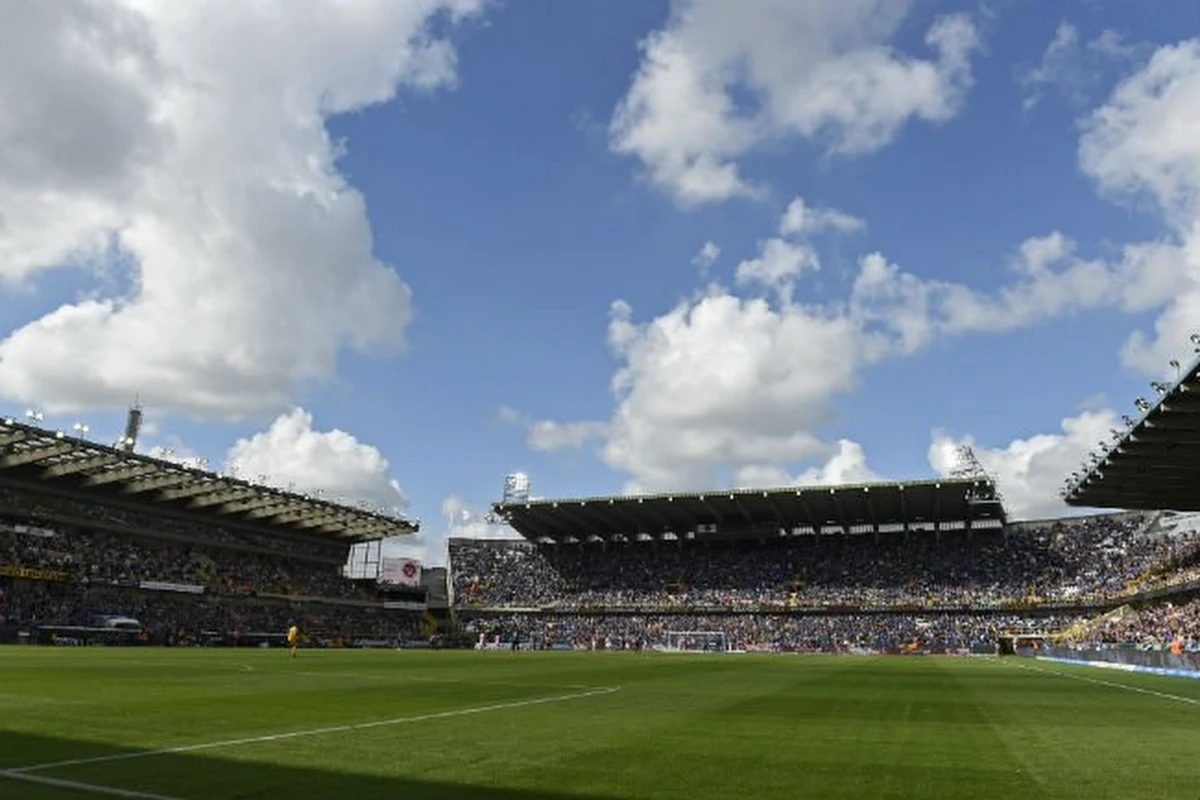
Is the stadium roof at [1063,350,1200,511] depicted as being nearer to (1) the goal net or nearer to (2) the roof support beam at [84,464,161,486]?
(1) the goal net

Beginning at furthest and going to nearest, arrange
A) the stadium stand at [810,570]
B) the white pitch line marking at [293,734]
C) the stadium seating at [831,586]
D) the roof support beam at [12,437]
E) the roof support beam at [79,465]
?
the stadium stand at [810,570] < the stadium seating at [831,586] < the roof support beam at [79,465] < the roof support beam at [12,437] < the white pitch line marking at [293,734]

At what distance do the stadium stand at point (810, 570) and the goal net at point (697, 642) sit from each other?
1224 mm

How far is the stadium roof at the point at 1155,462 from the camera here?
1596 inches

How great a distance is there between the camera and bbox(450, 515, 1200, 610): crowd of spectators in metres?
80.6

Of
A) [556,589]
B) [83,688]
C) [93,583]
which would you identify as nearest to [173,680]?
[83,688]

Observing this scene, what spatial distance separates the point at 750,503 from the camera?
91125 millimetres

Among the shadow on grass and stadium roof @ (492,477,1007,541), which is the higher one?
stadium roof @ (492,477,1007,541)

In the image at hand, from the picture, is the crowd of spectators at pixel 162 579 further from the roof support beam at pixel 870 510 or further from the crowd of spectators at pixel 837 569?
the roof support beam at pixel 870 510

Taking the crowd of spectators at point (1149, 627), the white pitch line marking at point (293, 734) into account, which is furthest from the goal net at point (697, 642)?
the white pitch line marking at point (293, 734)

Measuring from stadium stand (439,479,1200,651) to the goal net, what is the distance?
1224 millimetres

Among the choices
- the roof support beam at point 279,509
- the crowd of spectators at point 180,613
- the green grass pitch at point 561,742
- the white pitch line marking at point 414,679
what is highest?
the roof support beam at point 279,509

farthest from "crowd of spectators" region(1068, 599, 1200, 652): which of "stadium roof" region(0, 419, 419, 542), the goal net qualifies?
"stadium roof" region(0, 419, 419, 542)

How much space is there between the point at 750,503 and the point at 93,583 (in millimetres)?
57768

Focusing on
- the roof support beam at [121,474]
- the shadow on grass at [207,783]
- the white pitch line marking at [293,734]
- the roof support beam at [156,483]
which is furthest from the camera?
the roof support beam at [156,483]
